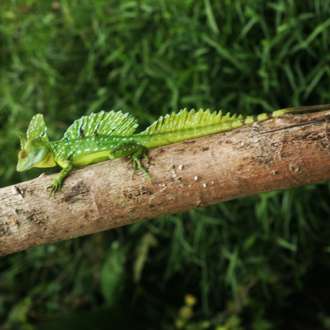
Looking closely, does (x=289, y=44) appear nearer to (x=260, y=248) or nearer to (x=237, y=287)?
(x=260, y=248)

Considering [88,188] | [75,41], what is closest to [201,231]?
[75,41]

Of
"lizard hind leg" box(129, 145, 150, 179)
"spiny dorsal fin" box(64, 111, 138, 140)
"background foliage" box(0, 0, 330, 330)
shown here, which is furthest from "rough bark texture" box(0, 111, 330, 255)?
"background foliage" box(0, 0, 330, 330)

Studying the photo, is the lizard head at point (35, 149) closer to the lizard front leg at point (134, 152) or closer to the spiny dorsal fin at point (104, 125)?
the spiny dorsal fin at point (104, 125)

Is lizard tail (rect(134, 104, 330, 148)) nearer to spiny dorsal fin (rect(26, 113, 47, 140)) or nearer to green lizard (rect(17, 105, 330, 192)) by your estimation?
green lizard (rect(17, 105, 330, 192))

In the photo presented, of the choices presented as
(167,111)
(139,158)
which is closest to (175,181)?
(139,158)

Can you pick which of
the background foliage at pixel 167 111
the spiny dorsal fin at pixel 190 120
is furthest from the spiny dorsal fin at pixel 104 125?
the background foliage at pixel 167 111
